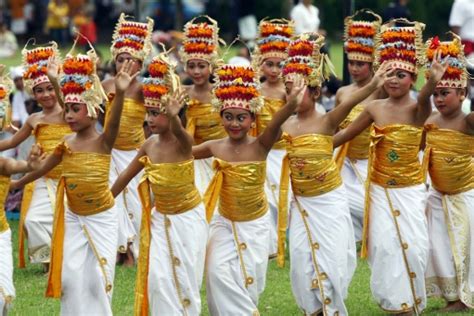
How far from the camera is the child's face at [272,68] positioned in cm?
1256

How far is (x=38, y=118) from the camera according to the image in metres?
11.6

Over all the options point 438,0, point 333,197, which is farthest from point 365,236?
point 438,0

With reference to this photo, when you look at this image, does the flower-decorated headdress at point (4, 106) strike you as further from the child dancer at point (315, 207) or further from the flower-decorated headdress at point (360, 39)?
the flower-decorated headdress at point (360, 39)

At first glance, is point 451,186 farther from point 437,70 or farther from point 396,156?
point 437,70

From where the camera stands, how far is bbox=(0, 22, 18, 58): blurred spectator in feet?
105

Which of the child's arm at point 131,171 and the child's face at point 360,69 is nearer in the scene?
the child's arm at point 131,171

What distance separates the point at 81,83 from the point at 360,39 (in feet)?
10.2

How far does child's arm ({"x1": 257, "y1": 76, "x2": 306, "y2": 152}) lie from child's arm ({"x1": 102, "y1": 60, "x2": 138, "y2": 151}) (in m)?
1.00

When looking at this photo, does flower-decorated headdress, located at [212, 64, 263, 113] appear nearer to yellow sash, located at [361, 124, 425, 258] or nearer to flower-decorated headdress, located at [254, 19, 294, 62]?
yellow sash, located at [361, 124, 425, 258]

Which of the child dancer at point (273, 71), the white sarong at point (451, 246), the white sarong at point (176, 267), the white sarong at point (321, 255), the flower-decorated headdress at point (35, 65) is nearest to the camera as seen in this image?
the white sarong at point (176, 267)

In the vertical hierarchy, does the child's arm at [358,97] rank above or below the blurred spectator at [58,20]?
above

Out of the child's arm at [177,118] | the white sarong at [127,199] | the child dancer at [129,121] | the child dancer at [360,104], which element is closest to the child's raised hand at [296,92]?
the child's arm at [177,118]

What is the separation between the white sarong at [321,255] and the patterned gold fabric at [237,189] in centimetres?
58

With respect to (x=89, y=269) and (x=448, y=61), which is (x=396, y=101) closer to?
(x=448, y=61)
